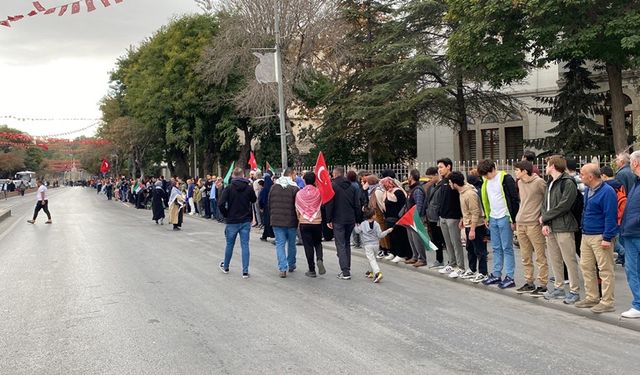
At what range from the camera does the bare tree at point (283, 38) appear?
1118 inches

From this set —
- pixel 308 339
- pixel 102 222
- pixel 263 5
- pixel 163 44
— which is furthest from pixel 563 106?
pixel 163 44

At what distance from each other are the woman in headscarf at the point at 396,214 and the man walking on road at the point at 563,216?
3976mm

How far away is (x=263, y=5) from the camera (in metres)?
28.8

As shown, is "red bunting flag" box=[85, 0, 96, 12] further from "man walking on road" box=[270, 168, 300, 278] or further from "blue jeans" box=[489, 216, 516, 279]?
"blue jeans" box=[489, 216, 516, 279]

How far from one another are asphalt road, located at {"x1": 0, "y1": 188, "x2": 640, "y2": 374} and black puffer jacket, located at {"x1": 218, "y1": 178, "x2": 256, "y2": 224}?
1041mm

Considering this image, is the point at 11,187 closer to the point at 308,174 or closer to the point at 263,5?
the point at 263,5

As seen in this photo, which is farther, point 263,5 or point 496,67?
point 263,5

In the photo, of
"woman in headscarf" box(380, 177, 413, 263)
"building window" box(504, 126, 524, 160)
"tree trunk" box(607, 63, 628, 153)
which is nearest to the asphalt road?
"woman in headscarf" box(380, 177, 413, 263)

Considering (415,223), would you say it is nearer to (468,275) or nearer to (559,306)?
(468,275)

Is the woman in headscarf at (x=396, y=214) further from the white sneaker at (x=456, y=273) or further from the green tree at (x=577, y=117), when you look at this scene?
the green tree at (x=577, y=117)

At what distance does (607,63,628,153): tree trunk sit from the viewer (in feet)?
74.7

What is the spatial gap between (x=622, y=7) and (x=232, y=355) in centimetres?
1991

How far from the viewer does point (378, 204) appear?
12211 millimetres

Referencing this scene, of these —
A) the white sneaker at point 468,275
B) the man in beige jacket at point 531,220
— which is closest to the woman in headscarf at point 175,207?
the white sneaker at point 468,275
